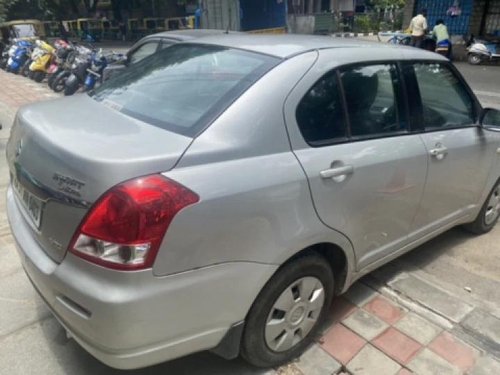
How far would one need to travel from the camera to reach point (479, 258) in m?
3.55

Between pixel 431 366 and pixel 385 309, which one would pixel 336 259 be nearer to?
pixel 385 309

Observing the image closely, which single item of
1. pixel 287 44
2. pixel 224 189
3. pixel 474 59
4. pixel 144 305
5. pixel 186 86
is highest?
pixel 287 44

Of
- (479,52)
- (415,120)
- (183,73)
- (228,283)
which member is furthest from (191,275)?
(479,52)

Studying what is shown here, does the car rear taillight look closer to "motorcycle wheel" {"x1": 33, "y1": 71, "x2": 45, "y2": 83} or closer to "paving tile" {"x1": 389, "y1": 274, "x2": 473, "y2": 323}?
"paving tile" {"x1": 389, "y1": 274, "x2": 473, "y2": 323}

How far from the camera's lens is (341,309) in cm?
286

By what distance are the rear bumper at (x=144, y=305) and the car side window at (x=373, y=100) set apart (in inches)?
39.0

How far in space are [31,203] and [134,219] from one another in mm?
720

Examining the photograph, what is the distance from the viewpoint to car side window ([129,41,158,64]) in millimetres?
7002

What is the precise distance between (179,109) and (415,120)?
148 cm

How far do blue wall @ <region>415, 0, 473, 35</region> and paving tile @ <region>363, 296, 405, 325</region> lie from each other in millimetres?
16474

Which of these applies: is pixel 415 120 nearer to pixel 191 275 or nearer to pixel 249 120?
pixel 249 120

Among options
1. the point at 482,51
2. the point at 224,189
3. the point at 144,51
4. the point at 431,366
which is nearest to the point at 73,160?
the point at 224,189

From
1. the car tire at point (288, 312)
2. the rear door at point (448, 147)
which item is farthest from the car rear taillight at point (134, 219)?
the rear door at point (448, 147)

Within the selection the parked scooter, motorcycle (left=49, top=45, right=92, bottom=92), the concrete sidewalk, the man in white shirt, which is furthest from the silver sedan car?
the parked scooter
